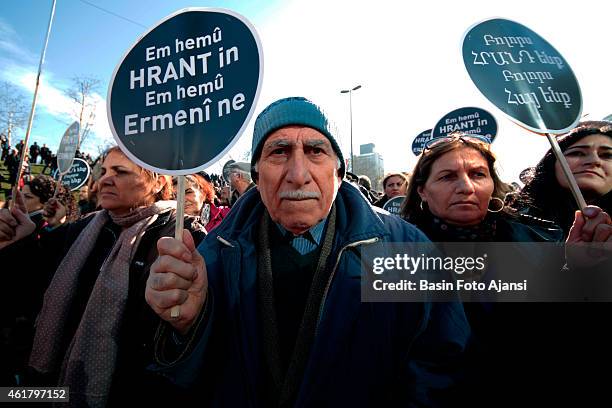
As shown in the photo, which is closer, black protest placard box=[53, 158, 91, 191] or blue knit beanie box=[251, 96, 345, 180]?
blue knit beanie box=[251, 96, 345, 180]

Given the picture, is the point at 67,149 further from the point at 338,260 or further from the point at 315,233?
the point at 338,260

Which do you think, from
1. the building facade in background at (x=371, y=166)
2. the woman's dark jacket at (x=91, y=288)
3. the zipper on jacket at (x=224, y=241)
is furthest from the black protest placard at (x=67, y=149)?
the building facade in background at (x=371, y=166)

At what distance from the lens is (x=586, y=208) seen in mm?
1399

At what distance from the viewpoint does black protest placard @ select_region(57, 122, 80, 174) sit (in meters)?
4.01

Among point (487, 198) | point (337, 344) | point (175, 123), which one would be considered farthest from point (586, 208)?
point (175, 123)

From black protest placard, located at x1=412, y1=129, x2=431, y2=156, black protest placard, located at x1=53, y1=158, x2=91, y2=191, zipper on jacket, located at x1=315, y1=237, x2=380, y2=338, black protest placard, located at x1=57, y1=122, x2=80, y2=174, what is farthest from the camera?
black protest placard, located at x1=53, y1=158, x2=91, y2=191

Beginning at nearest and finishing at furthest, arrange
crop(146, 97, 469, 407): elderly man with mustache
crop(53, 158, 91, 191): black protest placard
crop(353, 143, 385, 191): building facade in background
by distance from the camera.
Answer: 1. crop(146, 97, 469, 407): elderly man with mustache
2. crop(53, 158, 91, 191): black protest placard
3. crop(353, 143, 385, 191): building facade in background

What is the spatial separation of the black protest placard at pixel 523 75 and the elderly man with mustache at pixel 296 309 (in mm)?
863

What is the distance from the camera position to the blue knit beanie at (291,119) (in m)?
1.45

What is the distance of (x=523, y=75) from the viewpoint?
1.72 metres

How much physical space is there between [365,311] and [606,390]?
44.4 inches

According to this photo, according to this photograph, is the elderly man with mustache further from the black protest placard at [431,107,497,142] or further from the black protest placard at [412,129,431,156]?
the black protest placard at [412,129,431,156]

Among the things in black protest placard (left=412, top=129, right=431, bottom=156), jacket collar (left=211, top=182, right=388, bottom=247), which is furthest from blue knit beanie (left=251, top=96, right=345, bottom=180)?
black protest placard (left=412, top=129, right=431, bottom=156)

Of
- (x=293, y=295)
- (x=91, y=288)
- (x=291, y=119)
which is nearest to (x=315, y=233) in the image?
(x=293, y=295)
